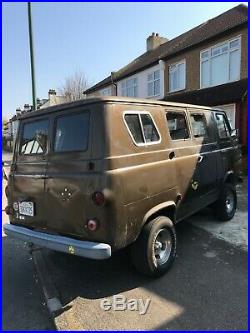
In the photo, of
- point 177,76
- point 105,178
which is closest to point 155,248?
point 105,178

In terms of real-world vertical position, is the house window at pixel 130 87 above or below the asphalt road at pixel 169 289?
above

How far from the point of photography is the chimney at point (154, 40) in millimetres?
25516

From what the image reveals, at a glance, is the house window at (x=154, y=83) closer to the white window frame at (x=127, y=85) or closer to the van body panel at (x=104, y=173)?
the white window frame at (x=127, y=85)

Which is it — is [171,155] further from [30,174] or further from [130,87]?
[130,87]

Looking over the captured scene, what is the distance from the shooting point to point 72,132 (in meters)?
3.99

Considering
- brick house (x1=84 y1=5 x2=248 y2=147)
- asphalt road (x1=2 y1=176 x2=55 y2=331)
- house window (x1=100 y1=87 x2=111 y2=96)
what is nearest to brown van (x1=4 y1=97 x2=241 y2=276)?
asphalt road (x1=2 y1=176 x2=55 y2=331)

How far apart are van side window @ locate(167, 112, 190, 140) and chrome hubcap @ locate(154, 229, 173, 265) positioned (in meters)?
1.46

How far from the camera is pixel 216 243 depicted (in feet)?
17.7

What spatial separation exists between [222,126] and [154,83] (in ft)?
48.6

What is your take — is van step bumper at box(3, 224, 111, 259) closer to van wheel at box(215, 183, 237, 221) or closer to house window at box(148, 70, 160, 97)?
van wheel at box(215, 183, 237, 221)

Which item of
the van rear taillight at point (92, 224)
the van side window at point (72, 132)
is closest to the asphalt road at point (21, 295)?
the van rear taillight at point (92, 224)

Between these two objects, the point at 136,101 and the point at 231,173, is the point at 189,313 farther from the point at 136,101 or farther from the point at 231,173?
the point at 231,173

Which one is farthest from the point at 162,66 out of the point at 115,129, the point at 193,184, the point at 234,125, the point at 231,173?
the point at 115,129

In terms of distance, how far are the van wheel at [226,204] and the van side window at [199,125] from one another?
1341 millimetres
